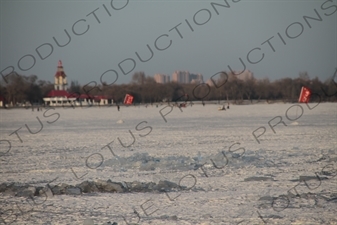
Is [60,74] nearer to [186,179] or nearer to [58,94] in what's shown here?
[58,94]

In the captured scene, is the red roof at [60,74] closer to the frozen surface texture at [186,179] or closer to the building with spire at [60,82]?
the building with spire at [60,82]

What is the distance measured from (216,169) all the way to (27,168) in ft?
13.7

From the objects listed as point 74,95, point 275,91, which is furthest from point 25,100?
point 275,91

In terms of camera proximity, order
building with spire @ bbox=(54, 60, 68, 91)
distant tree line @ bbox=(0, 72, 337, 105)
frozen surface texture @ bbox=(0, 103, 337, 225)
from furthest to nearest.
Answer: building with spire @ bbox=(54, 60, 68, 91) → distant tree line @ bbox=(0, 72, 337, 105) → frozen surface texture @ bbox=(0, 103, 337, 225)

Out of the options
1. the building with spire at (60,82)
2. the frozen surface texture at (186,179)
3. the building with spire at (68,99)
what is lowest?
the frozen surface texture at (186,179)

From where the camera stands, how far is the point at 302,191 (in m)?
8.45

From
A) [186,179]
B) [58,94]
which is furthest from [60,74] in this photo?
[186,179]

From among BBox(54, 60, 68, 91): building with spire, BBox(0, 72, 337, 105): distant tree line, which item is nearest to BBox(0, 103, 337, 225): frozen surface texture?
BBox(0, 72, 337, 105): distant tree line

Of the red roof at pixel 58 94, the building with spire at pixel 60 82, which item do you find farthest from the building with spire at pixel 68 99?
the building with spire at pixel 60 82

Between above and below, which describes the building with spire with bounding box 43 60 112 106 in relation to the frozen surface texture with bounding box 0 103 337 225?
above

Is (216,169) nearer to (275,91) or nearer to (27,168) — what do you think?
(27,168)

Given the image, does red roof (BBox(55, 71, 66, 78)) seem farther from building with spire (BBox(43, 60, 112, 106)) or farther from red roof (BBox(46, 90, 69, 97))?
red roof (BBox(46, 90, 69, 97))

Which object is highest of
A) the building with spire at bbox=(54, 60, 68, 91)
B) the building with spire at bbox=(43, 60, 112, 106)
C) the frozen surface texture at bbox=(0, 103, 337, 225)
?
the building with spire at bbox=(54, 60, 68, 91)

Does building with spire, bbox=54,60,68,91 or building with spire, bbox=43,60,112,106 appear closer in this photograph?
building with spire, bbox=43,60,112,106
